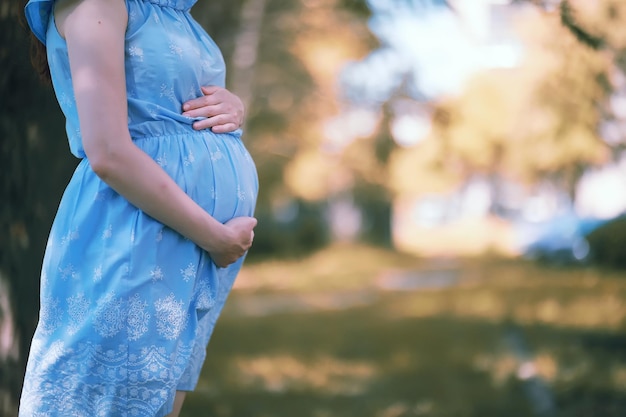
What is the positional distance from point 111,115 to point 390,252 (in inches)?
1086

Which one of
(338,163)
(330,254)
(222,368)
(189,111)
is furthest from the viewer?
(338,163)

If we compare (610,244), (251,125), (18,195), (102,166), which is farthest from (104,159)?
(251,125)

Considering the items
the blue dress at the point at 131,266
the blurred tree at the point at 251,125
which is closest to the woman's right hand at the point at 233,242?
the blue dress at the point at 131,266

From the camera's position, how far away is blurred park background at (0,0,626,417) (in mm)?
3299

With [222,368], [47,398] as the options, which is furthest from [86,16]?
[222,368]

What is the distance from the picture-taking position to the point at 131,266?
170 cm

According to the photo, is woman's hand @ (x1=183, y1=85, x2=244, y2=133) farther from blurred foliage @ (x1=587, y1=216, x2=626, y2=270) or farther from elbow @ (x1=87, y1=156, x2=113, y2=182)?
blurred foliage @ (x1=587, y1=216, x2=626, y2=270)

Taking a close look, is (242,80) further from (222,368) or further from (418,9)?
(418,9)

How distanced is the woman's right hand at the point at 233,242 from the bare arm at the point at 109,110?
0.11 metres

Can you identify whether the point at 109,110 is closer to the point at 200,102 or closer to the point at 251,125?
the point at 200,102

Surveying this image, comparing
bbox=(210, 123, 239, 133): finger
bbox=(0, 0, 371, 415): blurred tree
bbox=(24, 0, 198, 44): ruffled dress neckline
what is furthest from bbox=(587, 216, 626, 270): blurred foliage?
bbox=(24, 0, 198, 44): ruffled dress neckline

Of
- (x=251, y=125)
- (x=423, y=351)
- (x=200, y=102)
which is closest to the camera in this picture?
(x=200, y=102)

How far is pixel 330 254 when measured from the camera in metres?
24.5

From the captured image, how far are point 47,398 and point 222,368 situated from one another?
5.57m
